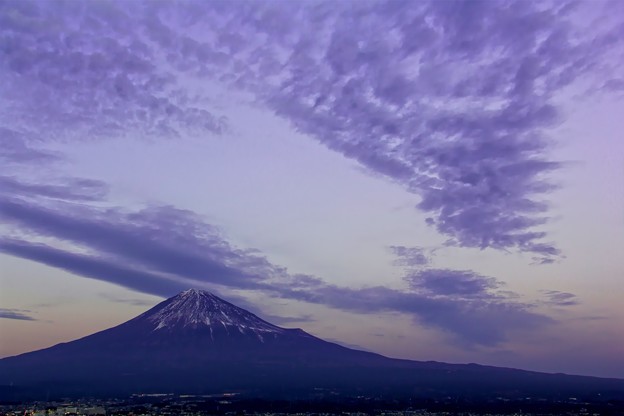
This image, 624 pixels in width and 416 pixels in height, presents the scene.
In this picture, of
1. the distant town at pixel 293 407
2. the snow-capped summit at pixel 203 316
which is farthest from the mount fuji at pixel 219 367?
the distant town at pixel 293 407

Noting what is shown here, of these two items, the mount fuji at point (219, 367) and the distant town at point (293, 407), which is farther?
the mount fuji at point (219, 367)

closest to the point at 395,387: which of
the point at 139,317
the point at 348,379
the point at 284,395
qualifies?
the point at 348,379

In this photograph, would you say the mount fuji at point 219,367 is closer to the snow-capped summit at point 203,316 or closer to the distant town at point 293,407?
the snow-capped summit at point 203,316

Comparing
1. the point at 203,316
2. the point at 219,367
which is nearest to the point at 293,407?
the point at 219,367

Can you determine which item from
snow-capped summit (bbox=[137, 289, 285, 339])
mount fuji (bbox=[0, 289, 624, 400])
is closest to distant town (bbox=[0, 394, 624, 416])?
mount fuji (bbox=[0, 289, 624, 400])

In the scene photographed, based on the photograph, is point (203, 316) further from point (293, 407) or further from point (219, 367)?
point (293, 407)

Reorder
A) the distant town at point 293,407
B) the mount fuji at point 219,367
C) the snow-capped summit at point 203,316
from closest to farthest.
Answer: the distant town at point 293,407
the mount fuji at point 219,367
the snow-capped summit at point 203,316

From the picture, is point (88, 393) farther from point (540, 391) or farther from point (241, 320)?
point (540, 391)
